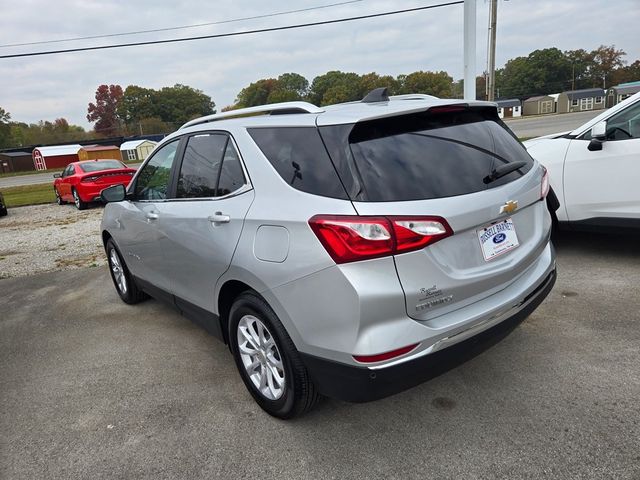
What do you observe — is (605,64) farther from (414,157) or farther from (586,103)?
(414,157)

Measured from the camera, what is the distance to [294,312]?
2.34m

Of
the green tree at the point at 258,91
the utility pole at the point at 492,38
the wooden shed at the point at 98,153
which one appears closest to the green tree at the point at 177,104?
the green tree at the point at 258,91

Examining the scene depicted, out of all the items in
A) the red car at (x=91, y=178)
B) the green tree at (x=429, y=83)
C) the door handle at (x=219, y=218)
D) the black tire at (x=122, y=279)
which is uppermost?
the green tree at (x=429, y=83)

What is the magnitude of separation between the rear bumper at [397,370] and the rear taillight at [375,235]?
0.50 m

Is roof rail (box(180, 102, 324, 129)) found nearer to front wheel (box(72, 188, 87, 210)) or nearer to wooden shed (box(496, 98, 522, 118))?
front wheel (box(72, 188, 87, 210))

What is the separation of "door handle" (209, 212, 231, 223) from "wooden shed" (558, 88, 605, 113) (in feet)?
334

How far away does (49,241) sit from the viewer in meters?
9.29

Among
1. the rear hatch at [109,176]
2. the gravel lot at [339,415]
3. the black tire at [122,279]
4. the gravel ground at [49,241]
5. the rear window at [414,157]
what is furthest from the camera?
the rear hatch at [109,176]

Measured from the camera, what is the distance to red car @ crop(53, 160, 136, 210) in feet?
44.3

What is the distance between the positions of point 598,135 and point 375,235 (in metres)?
3.61

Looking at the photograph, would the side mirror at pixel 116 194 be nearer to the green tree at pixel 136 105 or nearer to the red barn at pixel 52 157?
the red barn at pixel 52 157

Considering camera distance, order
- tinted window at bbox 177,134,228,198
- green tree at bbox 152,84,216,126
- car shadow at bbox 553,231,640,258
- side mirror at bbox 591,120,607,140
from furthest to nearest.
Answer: green tree at bbox 152,84,216,126 < car shadow at bbox 553,231,640,258 < side mirror at bbox 591,120,607,140 < tinted window at bbox 177,134,228,198

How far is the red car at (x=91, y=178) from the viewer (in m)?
13.5

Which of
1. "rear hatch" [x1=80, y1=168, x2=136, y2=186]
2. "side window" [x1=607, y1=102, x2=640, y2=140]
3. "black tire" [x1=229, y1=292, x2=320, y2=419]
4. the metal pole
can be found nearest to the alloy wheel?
"black tire" [x1=229, y1=292, x2=320, y2=419]
